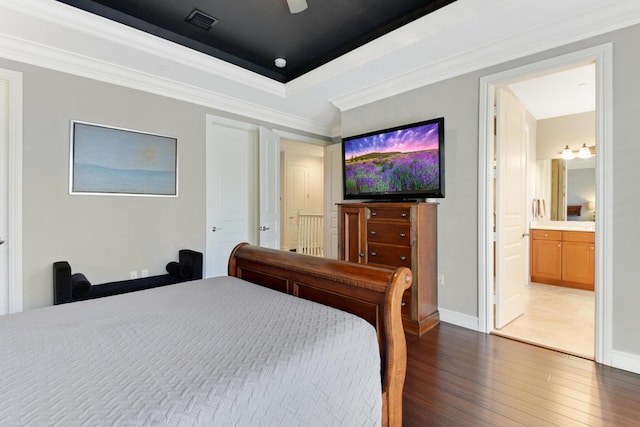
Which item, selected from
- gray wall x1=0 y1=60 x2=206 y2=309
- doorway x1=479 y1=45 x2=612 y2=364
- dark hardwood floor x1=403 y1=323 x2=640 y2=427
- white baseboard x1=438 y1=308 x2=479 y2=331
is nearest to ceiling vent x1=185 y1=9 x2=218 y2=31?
gray wall x1=0 y1=60 x2=206 y2=309

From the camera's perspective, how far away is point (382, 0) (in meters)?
2.51

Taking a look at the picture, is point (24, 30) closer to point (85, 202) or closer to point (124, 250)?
point (85, 202)

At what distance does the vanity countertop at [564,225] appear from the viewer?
4547 millimetres

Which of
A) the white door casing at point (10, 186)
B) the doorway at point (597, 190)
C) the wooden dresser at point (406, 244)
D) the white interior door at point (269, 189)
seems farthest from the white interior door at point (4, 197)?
the doorway at point (597, 190)

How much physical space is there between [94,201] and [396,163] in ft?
10.3

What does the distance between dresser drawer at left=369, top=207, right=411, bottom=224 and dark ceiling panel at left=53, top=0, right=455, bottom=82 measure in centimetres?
165

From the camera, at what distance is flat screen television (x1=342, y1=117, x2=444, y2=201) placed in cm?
312

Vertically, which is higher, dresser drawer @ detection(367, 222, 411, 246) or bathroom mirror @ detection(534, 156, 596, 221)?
bathroom mirror @ detection(534, 156, 596, 221)

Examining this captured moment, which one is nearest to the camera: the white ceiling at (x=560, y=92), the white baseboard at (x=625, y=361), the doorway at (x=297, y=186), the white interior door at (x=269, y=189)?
the white baseboard at (x=625, y=361)

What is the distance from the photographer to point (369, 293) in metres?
1.51

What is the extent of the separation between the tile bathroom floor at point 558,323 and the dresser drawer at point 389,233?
3.91 ft

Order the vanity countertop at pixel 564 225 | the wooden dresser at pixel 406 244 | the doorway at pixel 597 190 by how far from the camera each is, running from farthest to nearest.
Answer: the vanity countertop at pixel 564 225 < the wooden dresser at pixel 406 244 < the doorway at pixel 597 190

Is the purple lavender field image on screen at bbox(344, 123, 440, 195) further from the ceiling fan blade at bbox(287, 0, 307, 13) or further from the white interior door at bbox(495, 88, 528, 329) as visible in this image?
the ceiling fan blade at bbox(287, 0, 307, 13)

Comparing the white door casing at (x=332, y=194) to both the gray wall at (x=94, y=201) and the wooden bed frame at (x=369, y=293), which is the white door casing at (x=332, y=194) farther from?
the wooden bed frame at (x=369, y=293)
